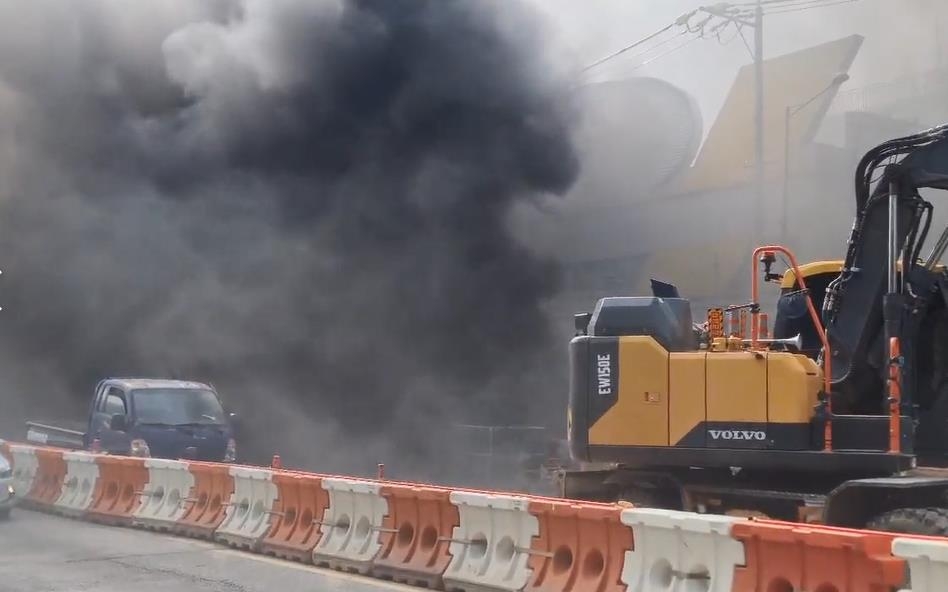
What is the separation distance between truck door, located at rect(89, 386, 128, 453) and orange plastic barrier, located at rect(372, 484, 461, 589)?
22.3 feet

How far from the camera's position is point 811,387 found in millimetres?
6969

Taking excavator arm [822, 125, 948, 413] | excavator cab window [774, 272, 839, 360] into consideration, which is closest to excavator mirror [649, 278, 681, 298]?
excavator cab window [774, 272, 839, 360]

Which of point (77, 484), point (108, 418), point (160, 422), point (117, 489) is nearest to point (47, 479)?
point (77, 484)

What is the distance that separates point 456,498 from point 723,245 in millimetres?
17262

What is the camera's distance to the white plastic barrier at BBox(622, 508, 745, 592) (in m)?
5.77

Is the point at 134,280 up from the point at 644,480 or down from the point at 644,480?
up

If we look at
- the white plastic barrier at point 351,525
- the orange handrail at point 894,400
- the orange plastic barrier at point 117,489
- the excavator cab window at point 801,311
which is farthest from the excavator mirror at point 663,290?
the orange plastic barrier at point 117,489

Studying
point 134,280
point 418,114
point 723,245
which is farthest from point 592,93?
point 134,280

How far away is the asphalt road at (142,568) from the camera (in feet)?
25.1

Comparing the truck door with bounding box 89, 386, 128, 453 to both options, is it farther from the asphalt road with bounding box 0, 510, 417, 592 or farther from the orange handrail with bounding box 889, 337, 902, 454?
the orange handrail with bounding box 889, 337, 902, 454

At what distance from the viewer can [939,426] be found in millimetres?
6977

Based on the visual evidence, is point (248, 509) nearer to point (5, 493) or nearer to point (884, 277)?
point (5, 493)

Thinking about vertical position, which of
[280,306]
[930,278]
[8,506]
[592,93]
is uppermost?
[592,93]

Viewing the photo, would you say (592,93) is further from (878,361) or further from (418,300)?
(878,361)
